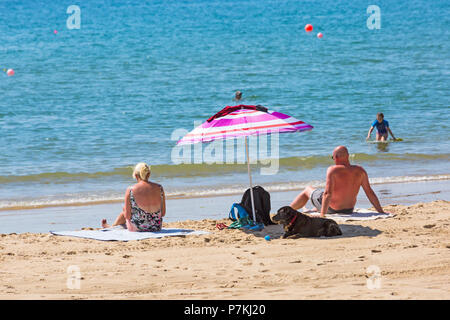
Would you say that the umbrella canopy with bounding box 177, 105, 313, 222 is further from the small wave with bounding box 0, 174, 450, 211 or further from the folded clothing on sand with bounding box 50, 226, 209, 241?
the small wave with bounding box 0, 174, 450, 211

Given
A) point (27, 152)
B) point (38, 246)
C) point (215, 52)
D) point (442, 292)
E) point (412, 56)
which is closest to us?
point (442, 292)

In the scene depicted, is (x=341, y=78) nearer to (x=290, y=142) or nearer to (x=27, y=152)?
(x=290, y=142)

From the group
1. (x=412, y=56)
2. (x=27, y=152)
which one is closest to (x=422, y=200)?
(x=27, y=152)

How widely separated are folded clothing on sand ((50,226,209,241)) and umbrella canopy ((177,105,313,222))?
101 centimetres

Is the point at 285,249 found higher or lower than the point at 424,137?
lower

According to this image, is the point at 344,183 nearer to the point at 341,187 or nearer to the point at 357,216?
the point at 341,187

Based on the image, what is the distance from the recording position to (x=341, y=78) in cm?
2588

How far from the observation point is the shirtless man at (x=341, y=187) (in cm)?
770

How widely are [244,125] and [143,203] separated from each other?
1.39 meters

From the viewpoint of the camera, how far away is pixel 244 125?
720 centimetres

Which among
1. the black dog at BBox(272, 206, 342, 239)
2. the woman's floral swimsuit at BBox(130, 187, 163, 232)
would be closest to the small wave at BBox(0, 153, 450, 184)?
the woman's floral swimsuit at BBox(130, 187, 163, 232)
